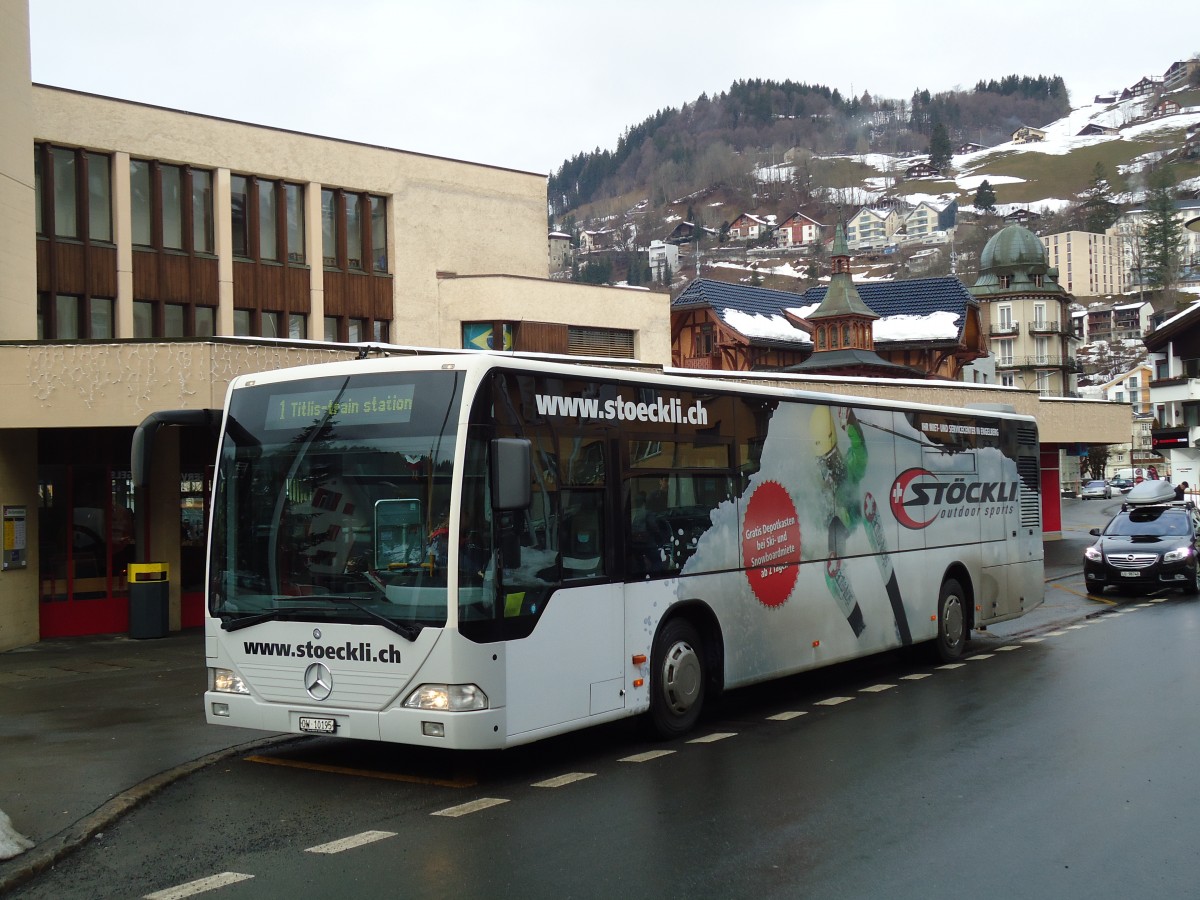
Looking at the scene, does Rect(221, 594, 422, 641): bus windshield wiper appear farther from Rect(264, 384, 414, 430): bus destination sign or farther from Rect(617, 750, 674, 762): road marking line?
Rect(617, 750, 674, 762): road marking line

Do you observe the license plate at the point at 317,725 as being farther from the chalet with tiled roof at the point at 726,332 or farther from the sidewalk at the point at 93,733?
the chalet with tiled roof at the point at 726,332

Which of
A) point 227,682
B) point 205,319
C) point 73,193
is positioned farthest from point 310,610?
point 205,319

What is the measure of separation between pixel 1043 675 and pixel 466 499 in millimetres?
8181

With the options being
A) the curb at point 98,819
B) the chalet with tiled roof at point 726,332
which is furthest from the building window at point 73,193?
the chalet with tiled roof at point 726,332

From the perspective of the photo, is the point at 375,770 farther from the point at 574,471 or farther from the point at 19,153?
the point at 19,153

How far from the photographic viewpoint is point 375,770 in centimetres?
969

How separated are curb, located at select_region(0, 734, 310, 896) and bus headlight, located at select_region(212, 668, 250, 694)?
75cm

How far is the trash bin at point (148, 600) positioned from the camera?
1947 centimetres

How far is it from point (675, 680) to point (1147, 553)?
16538 millimetres

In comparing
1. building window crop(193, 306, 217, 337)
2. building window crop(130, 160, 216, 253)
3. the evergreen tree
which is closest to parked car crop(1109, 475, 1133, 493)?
building window crop(193, 306, 217, 337)

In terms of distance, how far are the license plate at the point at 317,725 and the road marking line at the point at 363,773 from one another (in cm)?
71

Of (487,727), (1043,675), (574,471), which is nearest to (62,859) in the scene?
(487,727)

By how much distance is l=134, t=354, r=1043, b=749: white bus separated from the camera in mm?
8562

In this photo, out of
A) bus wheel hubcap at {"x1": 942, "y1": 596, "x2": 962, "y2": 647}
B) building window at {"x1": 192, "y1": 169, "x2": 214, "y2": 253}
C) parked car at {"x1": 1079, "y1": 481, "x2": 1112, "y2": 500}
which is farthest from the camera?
parked car at {"x1": 1079, "y1": 481, "x2": 1112, "y2": 500}
